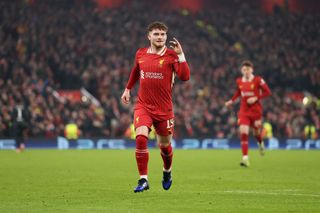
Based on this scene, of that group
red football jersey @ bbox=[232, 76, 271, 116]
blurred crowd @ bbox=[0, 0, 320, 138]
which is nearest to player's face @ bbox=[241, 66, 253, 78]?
red football jersey @ bbox=[232, 76, 271, 116]

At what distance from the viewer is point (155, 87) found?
10336 millimetres

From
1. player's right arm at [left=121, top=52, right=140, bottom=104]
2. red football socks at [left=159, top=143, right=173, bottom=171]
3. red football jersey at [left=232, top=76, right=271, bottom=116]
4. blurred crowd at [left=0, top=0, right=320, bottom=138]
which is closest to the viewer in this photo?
player's right arm at [left=121, top=52, right=140, bottom=104]

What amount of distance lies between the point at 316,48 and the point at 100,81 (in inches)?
553

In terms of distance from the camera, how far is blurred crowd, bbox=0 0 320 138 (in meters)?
32.6

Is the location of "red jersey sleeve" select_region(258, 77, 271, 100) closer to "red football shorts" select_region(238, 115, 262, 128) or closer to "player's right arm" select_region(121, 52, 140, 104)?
"red football shorts" select_region(238, 115, 262, 128)

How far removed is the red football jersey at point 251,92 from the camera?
19.1 meters

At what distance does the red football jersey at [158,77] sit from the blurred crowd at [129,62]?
20.2 meters

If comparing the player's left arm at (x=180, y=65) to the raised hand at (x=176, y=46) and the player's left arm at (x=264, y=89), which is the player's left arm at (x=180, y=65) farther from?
the player's left arm at (x=264, y=89)

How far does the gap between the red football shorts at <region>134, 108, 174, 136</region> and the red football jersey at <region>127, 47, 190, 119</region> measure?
67mm

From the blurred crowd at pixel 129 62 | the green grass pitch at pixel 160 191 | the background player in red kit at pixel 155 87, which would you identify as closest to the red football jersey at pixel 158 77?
the background player in red kit at pixel 155 87

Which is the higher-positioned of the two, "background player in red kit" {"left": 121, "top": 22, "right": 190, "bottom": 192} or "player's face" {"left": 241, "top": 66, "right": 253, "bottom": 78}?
"player's face" {"left": 241, "top": 66, "right": 253, "bottom": 78}

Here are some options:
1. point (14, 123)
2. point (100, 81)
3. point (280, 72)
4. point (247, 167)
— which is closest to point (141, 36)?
point (100, 81)

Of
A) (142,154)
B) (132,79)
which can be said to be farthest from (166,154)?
(132,79)

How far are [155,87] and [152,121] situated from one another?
51cm
